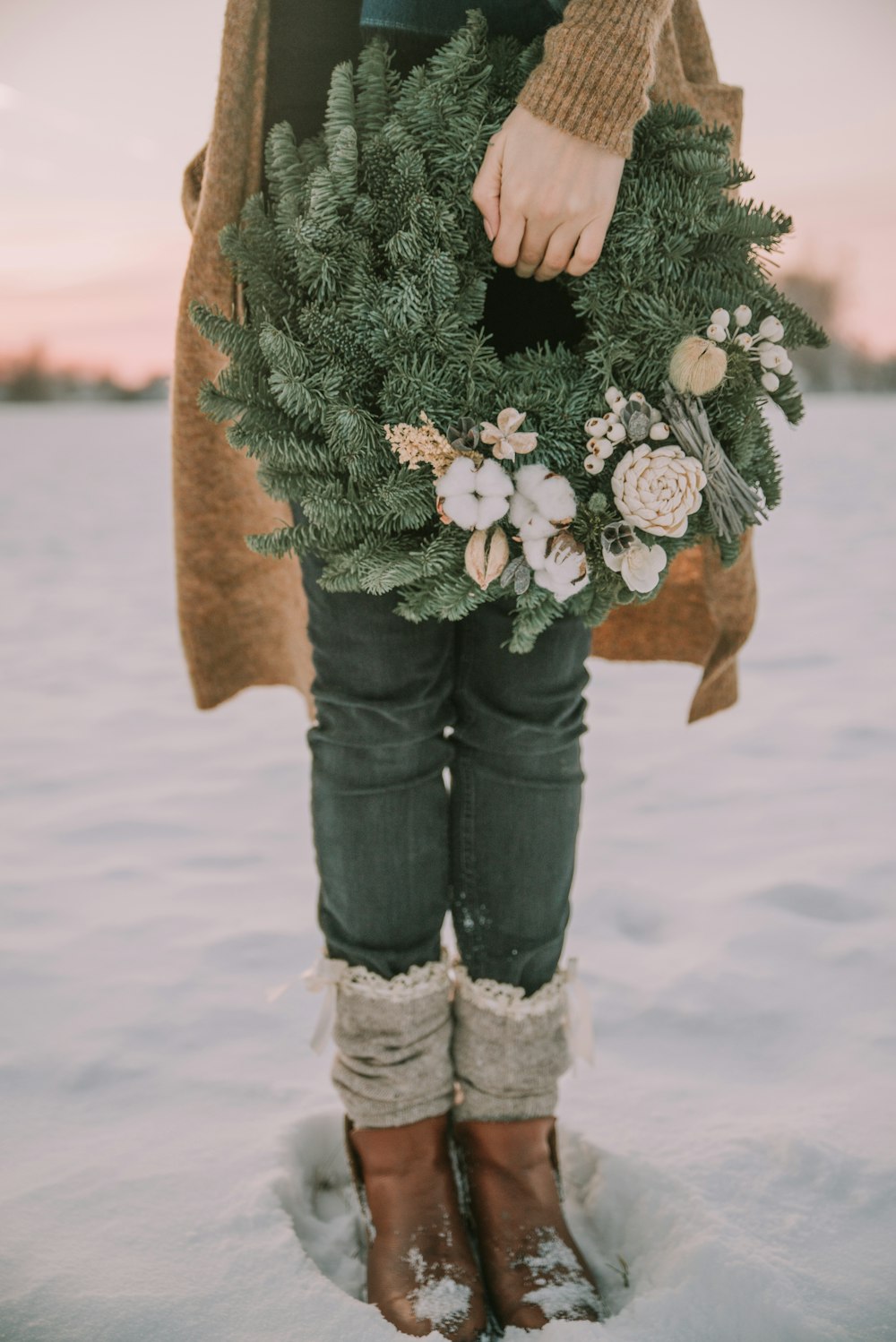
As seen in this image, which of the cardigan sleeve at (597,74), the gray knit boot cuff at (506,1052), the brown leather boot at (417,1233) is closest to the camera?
the cardigan sleeve at (597,74)

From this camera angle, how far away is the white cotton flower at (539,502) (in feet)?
2.20

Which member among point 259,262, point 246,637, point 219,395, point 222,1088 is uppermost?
point 259,262

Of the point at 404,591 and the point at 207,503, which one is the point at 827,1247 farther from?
the point at 207,503

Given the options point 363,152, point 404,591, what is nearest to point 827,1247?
point 404,591

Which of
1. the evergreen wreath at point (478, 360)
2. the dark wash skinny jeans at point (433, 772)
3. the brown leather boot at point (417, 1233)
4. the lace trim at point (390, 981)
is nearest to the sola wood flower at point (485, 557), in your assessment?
the evergreen wreath at point (478, 360)

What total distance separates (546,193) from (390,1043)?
76 cm

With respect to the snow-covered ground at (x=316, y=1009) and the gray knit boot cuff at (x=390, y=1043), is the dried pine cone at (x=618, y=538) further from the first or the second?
the snow-covered ground at (x=316, y=1009)

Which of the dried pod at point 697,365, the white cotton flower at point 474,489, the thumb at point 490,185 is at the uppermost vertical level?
the thumb at point 490,185

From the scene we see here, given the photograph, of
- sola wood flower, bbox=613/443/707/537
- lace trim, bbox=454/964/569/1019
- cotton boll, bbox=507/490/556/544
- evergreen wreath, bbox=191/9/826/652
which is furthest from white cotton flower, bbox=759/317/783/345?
lace trim, bbox=454/964/569/1019

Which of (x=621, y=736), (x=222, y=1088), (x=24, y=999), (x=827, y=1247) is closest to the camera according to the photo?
(x=827, y=1247)

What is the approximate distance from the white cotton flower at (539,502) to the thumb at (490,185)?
19 centimetres

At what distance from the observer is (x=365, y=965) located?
0.86 m

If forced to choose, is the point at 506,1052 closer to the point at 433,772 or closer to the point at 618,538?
the point at 433,772

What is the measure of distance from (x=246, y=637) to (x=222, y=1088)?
0.54 m
